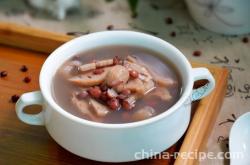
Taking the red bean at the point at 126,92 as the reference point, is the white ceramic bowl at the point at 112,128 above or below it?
below

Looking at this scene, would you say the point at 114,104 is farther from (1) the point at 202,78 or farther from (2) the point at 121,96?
(1) the point at 202,78

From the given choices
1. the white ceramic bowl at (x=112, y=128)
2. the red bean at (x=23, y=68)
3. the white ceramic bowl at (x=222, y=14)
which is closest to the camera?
the white ceramic bowl at (x=112, y=128)

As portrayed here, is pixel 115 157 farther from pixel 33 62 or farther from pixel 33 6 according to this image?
pixel 33 6

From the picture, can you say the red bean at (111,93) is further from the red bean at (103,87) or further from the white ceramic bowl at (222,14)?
the white ceramic bowl at (222,14)

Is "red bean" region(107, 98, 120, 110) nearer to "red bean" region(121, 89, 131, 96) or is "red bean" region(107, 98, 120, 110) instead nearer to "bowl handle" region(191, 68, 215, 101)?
"red bean" region(121, 89, 131, 96)

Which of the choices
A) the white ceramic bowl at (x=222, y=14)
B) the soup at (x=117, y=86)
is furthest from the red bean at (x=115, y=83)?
the white ceramic bowl at (x=222, y=14)

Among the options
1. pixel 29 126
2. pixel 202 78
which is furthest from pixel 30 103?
pixel 202 78

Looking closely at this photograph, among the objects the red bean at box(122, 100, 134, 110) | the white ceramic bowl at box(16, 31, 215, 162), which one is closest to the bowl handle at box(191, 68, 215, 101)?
the white ceramic bowl at box(16, 31, 215, 162)
